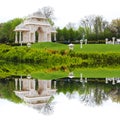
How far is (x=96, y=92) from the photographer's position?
1229 cm

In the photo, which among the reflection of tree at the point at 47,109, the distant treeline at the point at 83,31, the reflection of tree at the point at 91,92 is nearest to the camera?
the reflection of tree at the point at 47,109

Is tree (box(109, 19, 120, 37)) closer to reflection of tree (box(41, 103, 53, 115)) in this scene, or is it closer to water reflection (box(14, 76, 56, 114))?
water reflection (box(14, 76, 56, 114))

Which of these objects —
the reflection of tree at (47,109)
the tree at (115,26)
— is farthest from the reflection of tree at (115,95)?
the tree at (115,26)

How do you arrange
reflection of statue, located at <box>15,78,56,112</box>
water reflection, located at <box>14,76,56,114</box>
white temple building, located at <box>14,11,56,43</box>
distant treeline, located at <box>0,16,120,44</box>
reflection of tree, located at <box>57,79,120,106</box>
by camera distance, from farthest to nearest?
distant treeline, located at <box>0,16,120,44</box>
white temple building, located at <box>14,11,56,43</box>
reflection of tree, located at <box>57,79,120,106</box>
reflection of statue, located at <box>15,78,56,112</box>
water reflection, located at <box>14,76,56,114</box>

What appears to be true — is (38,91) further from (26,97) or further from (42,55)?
(42,55)

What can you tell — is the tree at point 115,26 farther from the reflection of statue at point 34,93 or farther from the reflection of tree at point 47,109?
the reflection of tree at point 47,109

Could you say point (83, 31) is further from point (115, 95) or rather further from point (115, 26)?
point (115, 95)

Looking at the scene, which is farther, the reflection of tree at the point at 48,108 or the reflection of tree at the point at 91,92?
the reflection of tree at the point at 91,92

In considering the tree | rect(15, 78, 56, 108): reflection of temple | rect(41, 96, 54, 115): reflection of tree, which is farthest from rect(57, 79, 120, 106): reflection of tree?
the tree

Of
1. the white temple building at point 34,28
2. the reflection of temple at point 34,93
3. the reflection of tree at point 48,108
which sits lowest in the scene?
the reflection of temple at point 34,93

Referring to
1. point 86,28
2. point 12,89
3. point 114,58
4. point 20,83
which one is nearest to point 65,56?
point 114,58

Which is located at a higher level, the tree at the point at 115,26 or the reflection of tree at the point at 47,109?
the tree at the point at 115,26

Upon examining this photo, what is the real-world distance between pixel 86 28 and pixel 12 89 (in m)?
62.6

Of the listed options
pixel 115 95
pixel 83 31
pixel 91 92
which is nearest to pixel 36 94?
pixel 91 92
